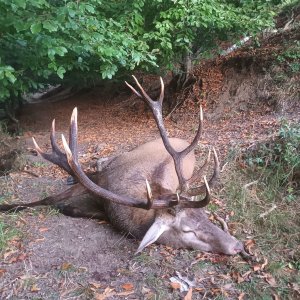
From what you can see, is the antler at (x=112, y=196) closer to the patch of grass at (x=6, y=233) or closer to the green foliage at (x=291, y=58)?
the patch of grass at (x=6, y=233)

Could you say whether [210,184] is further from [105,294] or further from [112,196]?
[105,294]

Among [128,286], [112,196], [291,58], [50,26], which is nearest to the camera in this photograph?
[128,286]

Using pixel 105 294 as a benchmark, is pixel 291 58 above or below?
above

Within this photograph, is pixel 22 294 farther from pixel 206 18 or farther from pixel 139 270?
pixel 206 18

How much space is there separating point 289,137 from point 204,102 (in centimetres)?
286

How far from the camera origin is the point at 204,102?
26.6ft

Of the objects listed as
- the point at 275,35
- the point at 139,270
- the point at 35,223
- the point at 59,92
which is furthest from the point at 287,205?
the point at 59,92

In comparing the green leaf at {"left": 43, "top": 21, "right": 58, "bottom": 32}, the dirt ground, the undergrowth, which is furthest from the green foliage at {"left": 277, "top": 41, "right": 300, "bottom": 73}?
the green leaf at {"left": 43, "top": 21, "right": 58, "bottom": 32}

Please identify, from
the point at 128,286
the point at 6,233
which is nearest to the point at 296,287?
the point at 128,286

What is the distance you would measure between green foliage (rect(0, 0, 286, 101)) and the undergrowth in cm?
204

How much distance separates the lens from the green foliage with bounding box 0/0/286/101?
4.23m

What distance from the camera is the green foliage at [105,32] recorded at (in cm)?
423

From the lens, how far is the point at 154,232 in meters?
3.59

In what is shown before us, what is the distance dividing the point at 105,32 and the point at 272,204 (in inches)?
119
